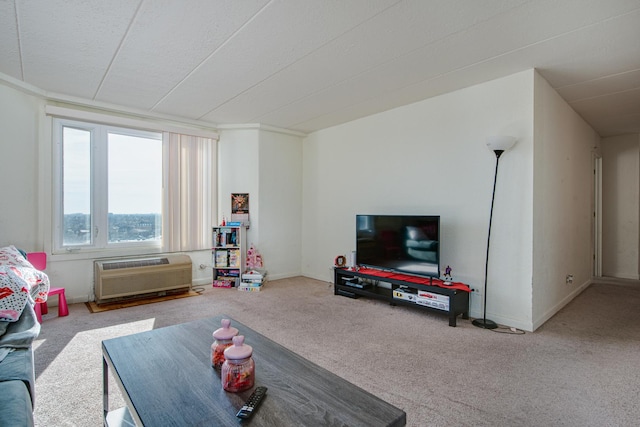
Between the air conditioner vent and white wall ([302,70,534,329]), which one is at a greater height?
white wall ([302,70,534,329])

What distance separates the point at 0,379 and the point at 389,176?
3936mm

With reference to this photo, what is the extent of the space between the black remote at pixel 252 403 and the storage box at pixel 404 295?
2.66m

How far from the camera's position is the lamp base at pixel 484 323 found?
314 centimetres

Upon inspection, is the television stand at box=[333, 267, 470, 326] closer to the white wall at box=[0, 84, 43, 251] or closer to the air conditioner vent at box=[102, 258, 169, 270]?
the air conditioner vent at box=[102, 258, 169, 270]

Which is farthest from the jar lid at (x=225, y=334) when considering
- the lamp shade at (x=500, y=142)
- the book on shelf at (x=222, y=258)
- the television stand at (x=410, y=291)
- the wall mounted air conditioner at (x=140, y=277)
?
the book on shelf at (x=222, y=258)

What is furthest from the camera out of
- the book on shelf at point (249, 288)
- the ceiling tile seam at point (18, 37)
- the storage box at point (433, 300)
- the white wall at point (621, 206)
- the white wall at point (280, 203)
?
the white wall at point (621, 206)

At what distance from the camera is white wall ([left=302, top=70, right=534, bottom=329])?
3160 mm

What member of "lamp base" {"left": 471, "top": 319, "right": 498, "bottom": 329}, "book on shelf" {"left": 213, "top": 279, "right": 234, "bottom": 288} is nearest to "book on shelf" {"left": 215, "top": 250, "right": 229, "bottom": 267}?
"book on shelf" {"left": 213, "top": 279, "right": 234, "bottom": 288}

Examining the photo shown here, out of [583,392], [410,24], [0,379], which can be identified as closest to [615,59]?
[410,24]

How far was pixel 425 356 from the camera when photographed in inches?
99.3

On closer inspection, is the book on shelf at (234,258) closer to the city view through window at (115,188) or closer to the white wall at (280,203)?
the white wall at (280,203)

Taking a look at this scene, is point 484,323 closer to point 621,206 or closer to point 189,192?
point 189,192

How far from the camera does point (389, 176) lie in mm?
4336

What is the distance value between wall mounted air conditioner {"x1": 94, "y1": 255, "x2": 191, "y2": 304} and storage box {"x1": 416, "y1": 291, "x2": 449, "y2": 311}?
3079 millimetres
